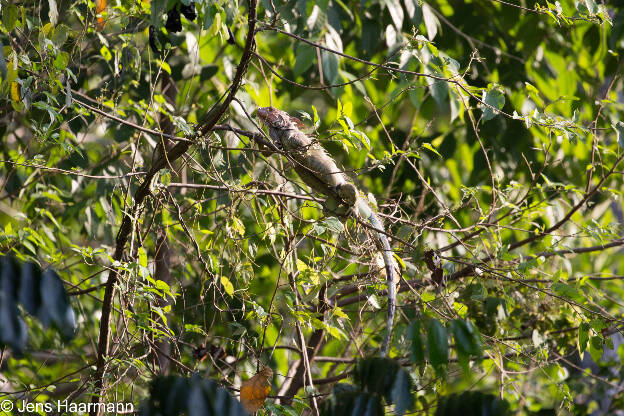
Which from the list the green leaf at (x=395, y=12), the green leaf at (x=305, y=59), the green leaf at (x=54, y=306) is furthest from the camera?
the green leaf at (x=395, y=12)

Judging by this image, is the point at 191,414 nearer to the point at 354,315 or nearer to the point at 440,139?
the point at 354,315

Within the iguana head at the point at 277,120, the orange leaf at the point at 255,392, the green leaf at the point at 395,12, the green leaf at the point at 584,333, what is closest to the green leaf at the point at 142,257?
the orange leaf at the point at 255,392

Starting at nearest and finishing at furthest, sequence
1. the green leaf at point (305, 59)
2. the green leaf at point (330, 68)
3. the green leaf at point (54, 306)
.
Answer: the green leaf at point (54, 306), the green leaf at point (330, 68), the green leaf at point (305, 59)

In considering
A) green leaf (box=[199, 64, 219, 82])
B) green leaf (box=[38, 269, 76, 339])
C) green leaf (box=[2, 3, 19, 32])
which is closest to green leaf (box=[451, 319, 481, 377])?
green leaf (box=[38, 269, 76, 339])

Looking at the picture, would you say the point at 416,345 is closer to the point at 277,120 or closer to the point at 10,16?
the point at 10,16

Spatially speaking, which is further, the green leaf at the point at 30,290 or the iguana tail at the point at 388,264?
the iguana tail at the point at 388,264

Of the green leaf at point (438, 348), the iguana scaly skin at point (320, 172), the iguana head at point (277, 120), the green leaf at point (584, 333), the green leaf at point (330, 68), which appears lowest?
the green leaf at point (438, 348)

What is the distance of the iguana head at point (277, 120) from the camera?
11.8 ft

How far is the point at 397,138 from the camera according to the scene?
452 cm

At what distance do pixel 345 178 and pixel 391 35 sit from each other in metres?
1.33

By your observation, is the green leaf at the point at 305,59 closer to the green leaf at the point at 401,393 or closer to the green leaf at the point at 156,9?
the green leaf at the point at 156,9

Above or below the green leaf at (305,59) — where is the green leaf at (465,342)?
below

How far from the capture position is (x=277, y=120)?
3.60 meters

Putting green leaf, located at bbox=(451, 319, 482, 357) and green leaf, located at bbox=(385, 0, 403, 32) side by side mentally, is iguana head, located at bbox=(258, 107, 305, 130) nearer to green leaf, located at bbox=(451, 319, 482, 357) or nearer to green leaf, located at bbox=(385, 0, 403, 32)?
green leaf, located at bbox=(385, 0, 403, 32)
